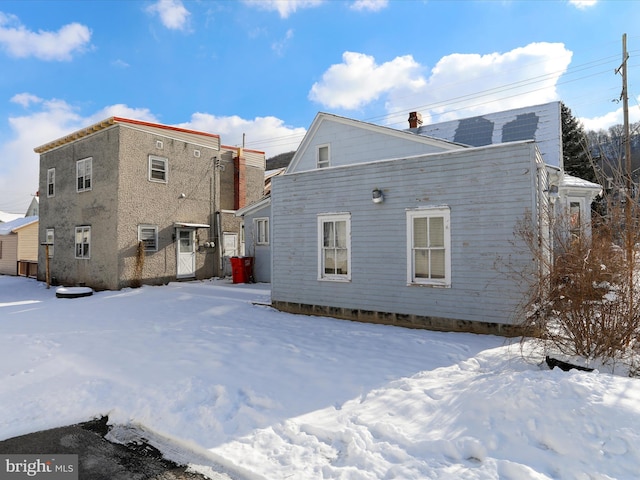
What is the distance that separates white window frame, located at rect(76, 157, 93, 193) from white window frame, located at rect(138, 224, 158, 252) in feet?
9.92

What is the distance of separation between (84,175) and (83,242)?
2.87m

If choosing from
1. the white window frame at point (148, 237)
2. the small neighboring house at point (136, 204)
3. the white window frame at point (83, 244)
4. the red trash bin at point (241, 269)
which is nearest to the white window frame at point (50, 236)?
the small neighboring house at point (136, 204)

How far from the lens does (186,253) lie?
16.7 meters

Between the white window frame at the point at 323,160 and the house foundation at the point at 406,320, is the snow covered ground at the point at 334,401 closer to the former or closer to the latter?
the house foundation at the point at 406,320

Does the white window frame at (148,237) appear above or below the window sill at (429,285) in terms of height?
above

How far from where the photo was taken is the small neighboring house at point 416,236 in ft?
22.7

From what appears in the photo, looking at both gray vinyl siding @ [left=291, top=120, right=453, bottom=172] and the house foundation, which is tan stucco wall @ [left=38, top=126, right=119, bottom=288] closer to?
gray vinyl siding @ [left=291, top=120, right=453, bottom=172]

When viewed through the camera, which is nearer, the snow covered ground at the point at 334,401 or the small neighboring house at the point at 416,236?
the snow covered ground at the point at 334,401

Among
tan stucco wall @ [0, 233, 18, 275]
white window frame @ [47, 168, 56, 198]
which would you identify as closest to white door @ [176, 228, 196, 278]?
white window frame @ [47, 168, 56, 198]

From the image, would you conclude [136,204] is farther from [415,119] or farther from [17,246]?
[17,246]

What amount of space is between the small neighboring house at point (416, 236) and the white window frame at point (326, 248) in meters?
0.02

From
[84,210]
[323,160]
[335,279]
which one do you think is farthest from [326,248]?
[84,210]

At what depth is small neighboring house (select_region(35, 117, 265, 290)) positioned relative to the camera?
14781 mm

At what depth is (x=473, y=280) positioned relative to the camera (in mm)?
7250
